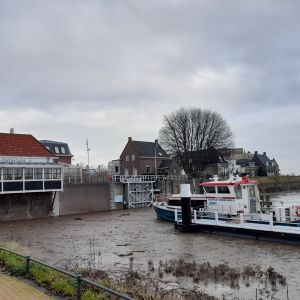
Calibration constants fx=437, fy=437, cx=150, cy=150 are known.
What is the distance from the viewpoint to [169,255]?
22203 mm

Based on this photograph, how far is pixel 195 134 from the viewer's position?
2931 inches

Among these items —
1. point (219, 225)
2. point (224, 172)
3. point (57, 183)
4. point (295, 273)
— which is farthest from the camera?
point (224, 172)

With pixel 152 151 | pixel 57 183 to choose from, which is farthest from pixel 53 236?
pixel 152 151

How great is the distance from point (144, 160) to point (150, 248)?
192 feet

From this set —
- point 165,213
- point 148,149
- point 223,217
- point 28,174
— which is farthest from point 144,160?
point 223,217

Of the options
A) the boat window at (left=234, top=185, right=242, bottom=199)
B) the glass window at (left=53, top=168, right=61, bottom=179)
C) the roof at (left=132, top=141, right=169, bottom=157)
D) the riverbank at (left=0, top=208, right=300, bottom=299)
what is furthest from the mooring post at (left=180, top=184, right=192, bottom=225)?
the roof at (left=132, top=141, right=169, bottom=157)

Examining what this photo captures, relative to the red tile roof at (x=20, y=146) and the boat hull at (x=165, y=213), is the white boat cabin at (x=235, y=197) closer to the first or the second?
the boat hull at (x=165, y=213)

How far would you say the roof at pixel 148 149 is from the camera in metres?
83.5

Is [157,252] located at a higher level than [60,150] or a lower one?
lower

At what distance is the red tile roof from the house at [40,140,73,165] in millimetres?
23773

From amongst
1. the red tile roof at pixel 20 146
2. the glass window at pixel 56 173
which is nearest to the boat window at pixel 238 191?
the glass window at pixel 56 173

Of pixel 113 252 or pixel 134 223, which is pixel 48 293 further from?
pixel 134 223

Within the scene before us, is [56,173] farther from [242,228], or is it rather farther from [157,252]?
[157,252]

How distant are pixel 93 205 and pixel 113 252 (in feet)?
104
